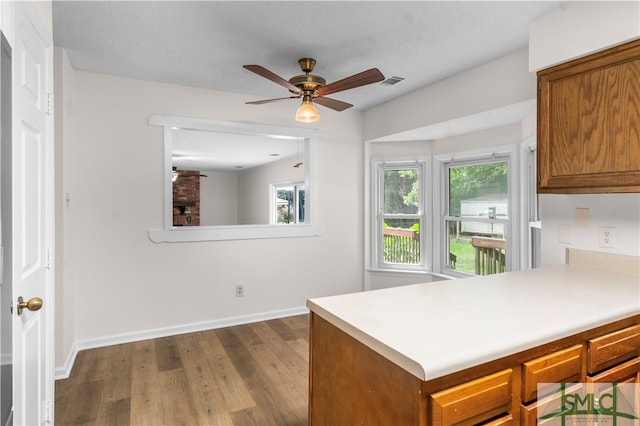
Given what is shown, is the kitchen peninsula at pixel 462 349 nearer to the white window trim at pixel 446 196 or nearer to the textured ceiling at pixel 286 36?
the textured ceiling at pixel 286 36

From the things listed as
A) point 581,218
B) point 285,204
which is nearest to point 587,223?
point 581,218

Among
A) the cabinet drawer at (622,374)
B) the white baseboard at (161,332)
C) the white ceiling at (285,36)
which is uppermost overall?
the white ceiling at (285,36)

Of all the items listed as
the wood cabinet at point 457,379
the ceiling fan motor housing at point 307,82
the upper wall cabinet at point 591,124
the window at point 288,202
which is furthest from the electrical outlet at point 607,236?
the window at point 288,202

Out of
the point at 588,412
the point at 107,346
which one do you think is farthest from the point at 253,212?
the point at 588,412

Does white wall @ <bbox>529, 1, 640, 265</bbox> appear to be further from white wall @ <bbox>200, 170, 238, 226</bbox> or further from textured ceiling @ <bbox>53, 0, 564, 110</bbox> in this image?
white wall @ <bbox>200, 170, 238, 226</bbox>

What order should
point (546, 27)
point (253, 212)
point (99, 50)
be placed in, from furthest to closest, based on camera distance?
point (253, 212)
point (99, 50)
point (546, 27)

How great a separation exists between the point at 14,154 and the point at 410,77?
299cm

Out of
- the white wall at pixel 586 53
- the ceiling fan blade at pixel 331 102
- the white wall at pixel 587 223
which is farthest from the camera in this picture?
the ceiling fan blade at pixel 331 102

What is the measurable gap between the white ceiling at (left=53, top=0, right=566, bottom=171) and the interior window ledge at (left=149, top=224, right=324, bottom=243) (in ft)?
4.71

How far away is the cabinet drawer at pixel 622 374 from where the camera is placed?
1416mm

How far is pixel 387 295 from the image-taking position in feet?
5.30

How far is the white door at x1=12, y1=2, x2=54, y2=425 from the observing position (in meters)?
1.26

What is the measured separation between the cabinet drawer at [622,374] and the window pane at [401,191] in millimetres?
3015

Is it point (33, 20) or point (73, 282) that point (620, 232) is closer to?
point (33, 20)
